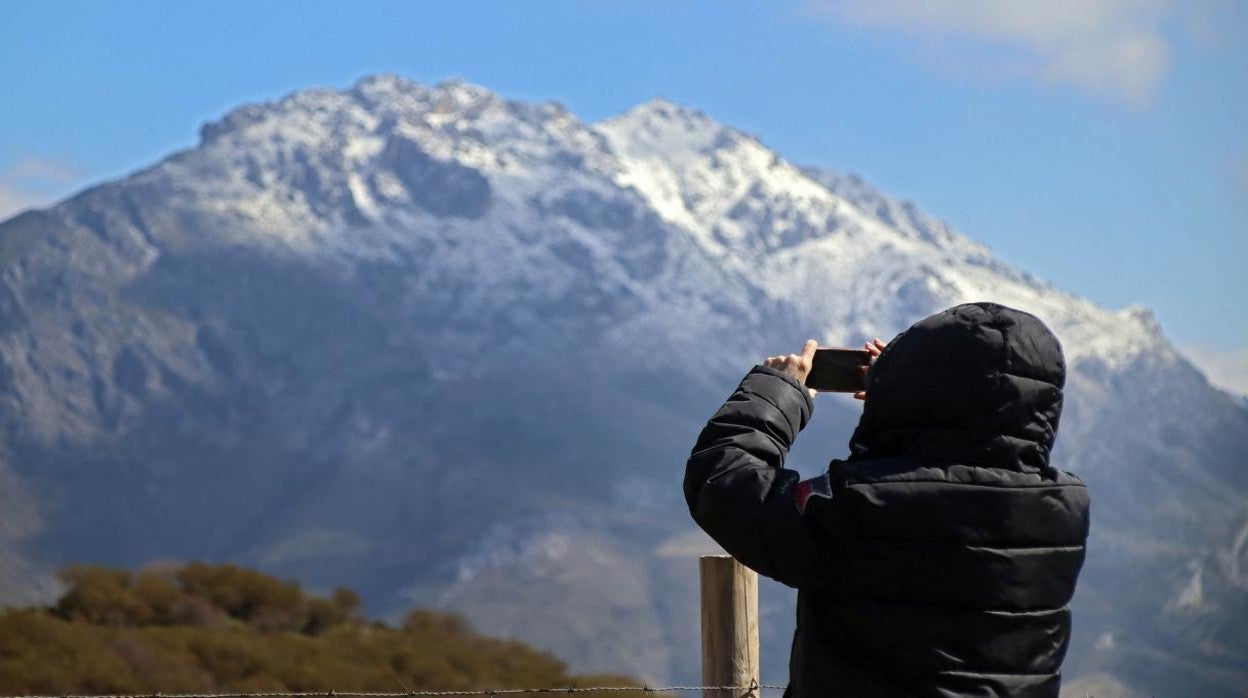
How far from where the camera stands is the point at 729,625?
4875 millimetres

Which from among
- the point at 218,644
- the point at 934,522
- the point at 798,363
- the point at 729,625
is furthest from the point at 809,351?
the point at 218,644

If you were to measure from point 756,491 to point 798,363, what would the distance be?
503 mm

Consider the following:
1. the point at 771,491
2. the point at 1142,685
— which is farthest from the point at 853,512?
the point at 1142,685

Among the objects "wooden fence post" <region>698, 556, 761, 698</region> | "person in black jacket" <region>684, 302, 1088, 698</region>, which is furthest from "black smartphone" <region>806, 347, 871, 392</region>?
"wooden fence post" <region>698, 556, 761, 698</region>

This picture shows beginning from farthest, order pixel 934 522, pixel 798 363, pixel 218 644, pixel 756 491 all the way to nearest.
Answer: pixel 218 644
pixel 798 363
pixel 756 491
pixel 934 522

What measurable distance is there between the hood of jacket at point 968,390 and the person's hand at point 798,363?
0.37m

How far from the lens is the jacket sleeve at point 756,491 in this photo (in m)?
3.24

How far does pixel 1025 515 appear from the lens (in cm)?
321

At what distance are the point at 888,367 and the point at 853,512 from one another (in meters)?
0.31

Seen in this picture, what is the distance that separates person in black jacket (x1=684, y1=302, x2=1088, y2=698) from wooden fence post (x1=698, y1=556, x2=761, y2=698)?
57.2 inches

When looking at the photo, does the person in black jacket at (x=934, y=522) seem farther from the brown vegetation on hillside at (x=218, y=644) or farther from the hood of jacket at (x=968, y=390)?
the brown vegetation on hillside at (x=218, y=644)

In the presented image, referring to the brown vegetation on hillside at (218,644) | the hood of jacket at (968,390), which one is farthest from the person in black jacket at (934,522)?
the brown vegetation on hillside at (218,644)

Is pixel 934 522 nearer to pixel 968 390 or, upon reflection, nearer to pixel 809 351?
pixel 968 390

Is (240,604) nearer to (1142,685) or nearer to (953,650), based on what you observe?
(953,650)
